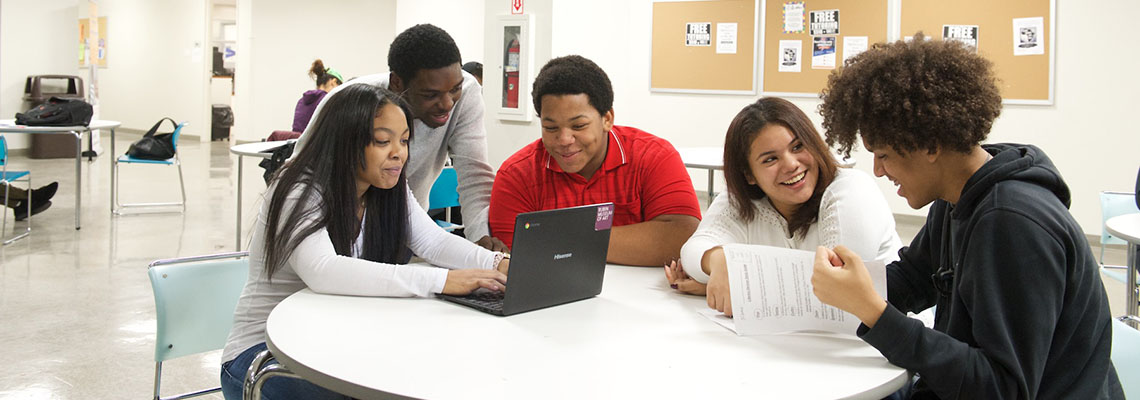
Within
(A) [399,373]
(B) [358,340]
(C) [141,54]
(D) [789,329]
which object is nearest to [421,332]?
(B) [358,340]

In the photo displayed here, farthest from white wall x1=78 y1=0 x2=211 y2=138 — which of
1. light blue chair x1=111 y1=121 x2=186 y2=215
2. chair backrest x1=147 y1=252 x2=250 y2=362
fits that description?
chair backrest x1=147 y1=252 x2=250 y2=362

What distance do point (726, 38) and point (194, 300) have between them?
5.98 meters

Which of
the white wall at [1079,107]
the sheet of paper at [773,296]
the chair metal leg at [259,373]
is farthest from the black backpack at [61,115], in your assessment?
the sheet of paper at [773,296]

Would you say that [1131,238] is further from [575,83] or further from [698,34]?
[698,34]

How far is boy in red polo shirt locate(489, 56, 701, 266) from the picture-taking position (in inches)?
89.3

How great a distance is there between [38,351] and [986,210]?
3602mm

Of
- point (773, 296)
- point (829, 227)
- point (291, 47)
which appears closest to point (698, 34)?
point (829, 227)

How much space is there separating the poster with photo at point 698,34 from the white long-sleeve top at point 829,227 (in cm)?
562

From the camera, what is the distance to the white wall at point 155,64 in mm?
13750

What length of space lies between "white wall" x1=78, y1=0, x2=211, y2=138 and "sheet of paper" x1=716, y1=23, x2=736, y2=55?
932 centimetres

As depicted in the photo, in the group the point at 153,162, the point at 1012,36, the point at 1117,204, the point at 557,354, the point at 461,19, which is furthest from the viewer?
the point at 461,19

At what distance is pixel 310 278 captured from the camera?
1808 mm

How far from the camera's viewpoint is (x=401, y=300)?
1.79m

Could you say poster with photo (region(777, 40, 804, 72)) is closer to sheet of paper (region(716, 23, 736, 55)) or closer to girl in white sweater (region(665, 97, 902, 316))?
sheet of paper (region(716, 23, 736, 55))
